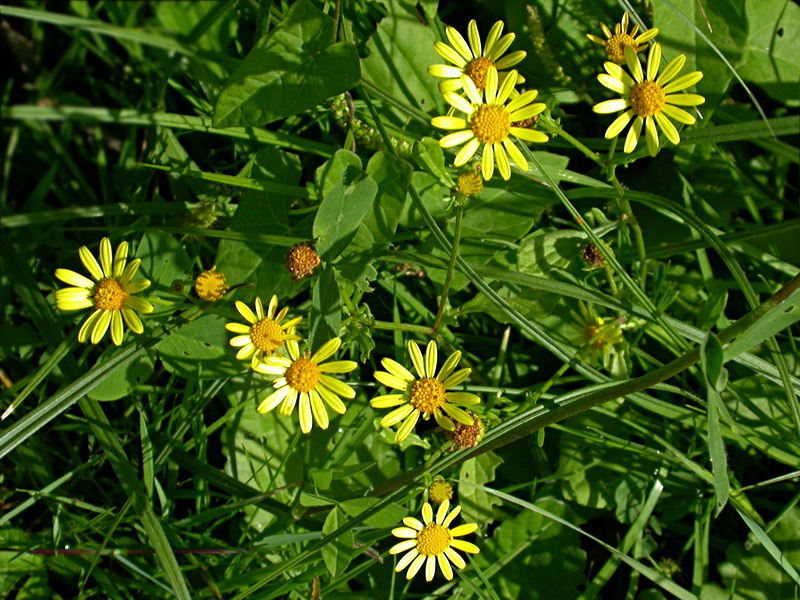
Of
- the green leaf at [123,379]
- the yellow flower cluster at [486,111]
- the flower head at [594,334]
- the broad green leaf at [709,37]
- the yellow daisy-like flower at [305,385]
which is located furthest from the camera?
the broad green leaf at [709,37]

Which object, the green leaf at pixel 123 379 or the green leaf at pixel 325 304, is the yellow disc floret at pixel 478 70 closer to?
the green leaf at pixel 325 304

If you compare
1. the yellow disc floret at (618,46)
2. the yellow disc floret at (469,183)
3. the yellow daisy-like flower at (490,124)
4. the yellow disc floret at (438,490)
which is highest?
the yellow disc floret at (618,46)

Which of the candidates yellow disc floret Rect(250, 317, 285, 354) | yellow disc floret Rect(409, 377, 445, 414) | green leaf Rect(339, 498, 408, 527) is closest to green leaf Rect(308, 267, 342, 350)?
yellow disc floret Rect(250, 317, 285, 354)

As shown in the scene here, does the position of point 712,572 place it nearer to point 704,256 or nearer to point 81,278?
point 704,256

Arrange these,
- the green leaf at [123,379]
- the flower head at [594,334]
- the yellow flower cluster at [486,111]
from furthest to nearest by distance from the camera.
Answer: the flower head at [594,334] → the green leaf at [123,379] → the yellow flower cluster at [486,111]

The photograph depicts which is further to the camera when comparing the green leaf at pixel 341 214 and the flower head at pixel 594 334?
the flower head at pixel 594 334

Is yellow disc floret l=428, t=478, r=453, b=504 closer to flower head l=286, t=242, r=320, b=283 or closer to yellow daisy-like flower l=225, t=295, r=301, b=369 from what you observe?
yellow daisy-like flower l=225, t=295, r=301, b=369

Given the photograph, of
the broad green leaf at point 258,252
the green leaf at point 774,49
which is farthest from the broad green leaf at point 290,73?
the green leaf at point 774,49

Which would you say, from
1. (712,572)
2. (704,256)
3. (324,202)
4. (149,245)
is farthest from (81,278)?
(712,572)

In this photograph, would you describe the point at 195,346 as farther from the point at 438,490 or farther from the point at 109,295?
the point at 438,490
